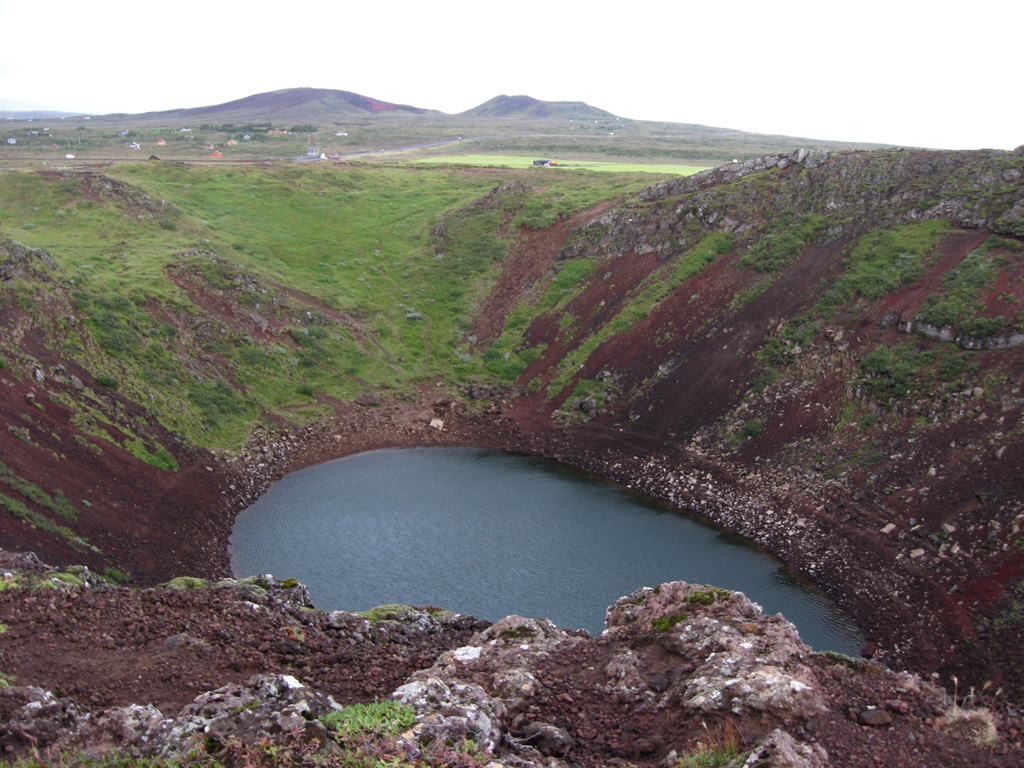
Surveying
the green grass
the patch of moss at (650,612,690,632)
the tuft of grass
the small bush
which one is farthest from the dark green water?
the green grass

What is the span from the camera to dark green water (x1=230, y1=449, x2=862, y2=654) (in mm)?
32688

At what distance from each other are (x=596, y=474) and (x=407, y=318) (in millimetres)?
26847

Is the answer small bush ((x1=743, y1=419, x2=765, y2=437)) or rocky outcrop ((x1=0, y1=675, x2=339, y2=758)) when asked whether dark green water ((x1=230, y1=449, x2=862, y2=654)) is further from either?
rocky outcrop ((x1=0, y1=675, x2=339, y2=758))

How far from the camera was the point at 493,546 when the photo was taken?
37094mm

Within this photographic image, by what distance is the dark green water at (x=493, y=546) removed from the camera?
32.7 meters

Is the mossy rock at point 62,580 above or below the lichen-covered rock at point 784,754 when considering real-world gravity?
below

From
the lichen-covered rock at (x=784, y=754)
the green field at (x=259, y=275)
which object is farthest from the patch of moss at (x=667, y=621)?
the green field at (x=259, y=275)

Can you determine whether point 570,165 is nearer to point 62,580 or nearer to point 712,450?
point 712,450

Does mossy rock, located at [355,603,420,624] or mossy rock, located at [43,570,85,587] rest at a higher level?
mossy rock, located at [43,570,85,587]

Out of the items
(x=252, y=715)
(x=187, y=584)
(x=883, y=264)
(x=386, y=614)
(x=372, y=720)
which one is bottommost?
(x=386, y=614)

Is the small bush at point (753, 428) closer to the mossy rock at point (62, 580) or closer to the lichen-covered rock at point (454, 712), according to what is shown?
the lichen-covered rock at point (454, 712)

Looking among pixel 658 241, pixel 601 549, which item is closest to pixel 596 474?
pixel 601 549

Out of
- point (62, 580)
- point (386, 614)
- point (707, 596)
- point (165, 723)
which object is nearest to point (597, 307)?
point (386, 614)

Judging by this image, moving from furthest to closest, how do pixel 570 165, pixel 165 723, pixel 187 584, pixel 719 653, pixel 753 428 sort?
pixel 570 165, pixel 753 428, pixel 187 584, pixel 719 653, pixel 165 723
